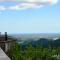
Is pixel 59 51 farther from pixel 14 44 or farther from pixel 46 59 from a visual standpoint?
pixel 14 44

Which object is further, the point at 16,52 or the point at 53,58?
the point at 53,58

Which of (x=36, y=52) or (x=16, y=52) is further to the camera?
(x=36, y=52)

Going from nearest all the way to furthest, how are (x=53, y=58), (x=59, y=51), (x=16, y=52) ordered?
(x=16, y=52)
(x=53, y=58)
(x=59, y=51)

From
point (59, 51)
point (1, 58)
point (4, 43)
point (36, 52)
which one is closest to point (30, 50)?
point (36, 52)

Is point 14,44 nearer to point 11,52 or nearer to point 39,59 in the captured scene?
point 11,52

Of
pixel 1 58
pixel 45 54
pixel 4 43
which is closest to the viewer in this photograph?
pixel 1 58

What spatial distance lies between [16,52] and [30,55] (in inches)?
267

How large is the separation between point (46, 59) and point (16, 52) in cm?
720

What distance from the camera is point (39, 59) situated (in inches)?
1001

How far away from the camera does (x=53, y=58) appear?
81.4ft

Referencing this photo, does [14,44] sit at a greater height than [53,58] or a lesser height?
greater

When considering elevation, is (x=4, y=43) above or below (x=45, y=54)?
above

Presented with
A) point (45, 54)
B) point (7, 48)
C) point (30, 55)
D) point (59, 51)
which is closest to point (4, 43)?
point (7, 48)

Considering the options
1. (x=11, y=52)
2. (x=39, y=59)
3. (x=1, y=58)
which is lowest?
(x=39, y=59)
